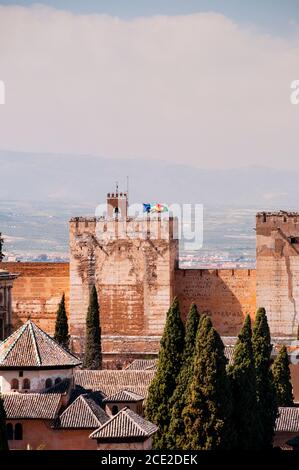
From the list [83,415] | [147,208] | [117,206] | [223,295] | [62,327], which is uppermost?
[117,206]

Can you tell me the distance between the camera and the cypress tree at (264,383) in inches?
2015

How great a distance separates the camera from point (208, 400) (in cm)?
4719

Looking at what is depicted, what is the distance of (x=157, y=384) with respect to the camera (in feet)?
166

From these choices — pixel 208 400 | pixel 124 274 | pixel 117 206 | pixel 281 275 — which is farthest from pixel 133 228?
pixel 208 400

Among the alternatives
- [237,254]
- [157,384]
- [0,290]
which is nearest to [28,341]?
[157,384]

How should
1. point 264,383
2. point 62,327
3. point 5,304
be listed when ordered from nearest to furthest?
point 264,383 → point 62,327 → point 5,304

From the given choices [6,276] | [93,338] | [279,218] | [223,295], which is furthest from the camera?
[223,295]

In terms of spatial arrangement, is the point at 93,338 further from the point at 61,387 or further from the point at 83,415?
the point at 83,415

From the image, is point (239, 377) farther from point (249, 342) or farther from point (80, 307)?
point (80, 307)

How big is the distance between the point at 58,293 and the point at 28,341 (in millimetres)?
20075

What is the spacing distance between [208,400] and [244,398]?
6.75 feet

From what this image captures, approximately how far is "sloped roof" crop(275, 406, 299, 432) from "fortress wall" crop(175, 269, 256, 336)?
14.5 metres

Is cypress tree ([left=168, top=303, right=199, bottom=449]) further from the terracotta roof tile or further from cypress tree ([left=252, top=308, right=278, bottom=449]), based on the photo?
the terracotta roof tile

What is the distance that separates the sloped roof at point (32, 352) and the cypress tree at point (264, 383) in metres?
5.20
